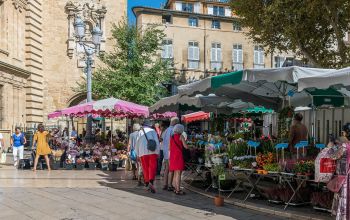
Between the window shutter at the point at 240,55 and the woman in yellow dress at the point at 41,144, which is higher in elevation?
the window shutter at the point at 240,55

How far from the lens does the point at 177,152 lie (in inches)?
464

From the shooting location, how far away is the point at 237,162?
35.6 ft

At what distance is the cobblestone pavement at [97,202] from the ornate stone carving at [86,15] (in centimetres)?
2498

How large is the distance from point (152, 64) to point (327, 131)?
15.6m

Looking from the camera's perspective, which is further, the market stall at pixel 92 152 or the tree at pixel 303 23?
the tree at pixel 303 23

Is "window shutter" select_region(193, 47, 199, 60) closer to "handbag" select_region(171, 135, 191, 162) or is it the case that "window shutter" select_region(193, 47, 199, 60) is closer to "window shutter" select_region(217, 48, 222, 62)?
"window shutter" select_region(217, 48, 222, 62)

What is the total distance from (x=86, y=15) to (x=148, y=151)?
94.2 feet

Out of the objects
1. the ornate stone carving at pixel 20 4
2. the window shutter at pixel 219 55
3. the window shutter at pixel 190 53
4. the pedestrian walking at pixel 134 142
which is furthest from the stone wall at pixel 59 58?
the pedestrian walking at pixel 134 142

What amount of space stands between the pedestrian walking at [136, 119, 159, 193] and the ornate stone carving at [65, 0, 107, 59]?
27.6m

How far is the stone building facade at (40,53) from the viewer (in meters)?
28.3

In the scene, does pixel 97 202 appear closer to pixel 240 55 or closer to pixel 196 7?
pixel 240 55

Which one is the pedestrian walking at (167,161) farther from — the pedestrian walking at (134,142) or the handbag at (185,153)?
the pedestrian walking at (134,142)

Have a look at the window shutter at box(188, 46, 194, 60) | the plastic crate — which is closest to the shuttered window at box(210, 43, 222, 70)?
the window shutter at box(188, 46, 194, 60)

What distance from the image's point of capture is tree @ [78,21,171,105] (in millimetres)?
28719
